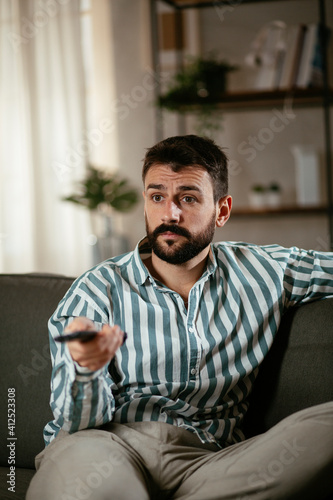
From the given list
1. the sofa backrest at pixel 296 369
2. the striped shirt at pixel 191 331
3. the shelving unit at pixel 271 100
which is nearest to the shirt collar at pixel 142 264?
the striped shirt at pixel 191 331

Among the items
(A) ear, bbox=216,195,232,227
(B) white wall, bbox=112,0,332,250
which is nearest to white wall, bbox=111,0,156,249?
(B) white wall, bbox=112,0,332,250

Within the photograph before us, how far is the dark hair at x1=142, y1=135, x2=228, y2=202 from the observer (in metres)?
1.42

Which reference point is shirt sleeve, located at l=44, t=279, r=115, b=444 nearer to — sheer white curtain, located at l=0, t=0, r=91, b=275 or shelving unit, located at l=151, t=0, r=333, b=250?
shelving unit, located at l=151, t=0, r=333, b=250

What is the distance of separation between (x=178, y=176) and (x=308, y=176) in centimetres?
210

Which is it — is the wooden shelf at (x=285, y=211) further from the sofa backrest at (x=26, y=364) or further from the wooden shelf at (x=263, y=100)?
the sofa backrest at (x=26, y=364)

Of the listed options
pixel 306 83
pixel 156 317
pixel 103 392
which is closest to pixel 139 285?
pixel 156 317

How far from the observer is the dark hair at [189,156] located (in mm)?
1425

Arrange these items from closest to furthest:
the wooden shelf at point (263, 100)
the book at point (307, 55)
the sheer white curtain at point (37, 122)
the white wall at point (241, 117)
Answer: the book at point (307, 55)
the wooden shelf at point (263, 100)
the white wall at point (241, 117)
the sheer white curtain at point (37, 122)

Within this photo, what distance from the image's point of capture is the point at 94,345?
3.61 ft

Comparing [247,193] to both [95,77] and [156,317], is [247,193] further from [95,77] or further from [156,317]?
[156,317]

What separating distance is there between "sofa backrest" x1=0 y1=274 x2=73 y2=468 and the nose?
365 mm

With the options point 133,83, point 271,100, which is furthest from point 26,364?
point 133,83

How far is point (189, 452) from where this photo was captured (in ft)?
4.17

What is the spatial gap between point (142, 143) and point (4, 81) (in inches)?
35.1
